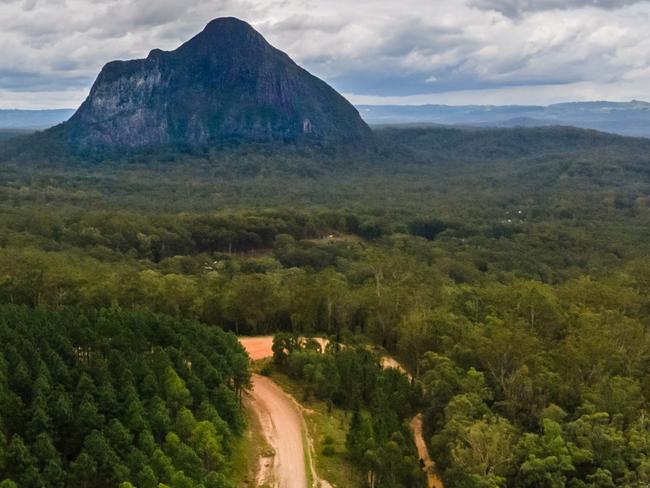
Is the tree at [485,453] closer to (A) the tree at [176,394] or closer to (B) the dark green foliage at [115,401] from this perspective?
(B) the dark green foliage at [115,401]

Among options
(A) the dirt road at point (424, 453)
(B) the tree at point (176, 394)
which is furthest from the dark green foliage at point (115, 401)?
(A) the dirt road at point (424, 453)

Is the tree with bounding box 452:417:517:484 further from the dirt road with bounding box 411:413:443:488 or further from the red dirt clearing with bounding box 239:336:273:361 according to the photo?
the red dirt clearing with bounding box 239:336:273:361

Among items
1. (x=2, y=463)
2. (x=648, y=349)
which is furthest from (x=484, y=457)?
(x=2, y=463)

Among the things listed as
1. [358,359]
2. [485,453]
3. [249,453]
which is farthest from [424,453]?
[249,453]

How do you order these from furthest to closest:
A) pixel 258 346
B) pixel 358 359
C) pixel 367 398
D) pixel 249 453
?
pixel 258 346
pixel 358 359
pixel 367 398
pixel 249 453

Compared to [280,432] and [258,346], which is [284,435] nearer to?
[280,432]

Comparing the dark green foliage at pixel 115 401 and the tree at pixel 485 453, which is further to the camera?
the tree at pixel 485 453
